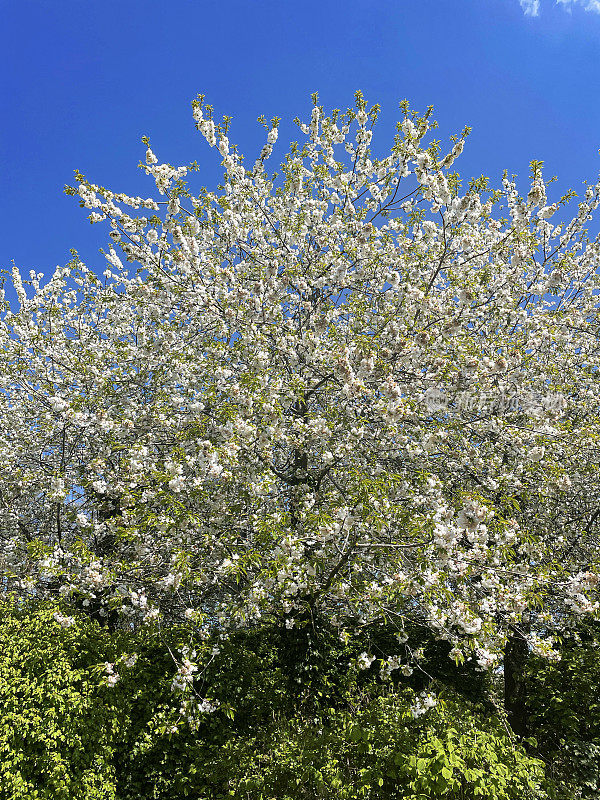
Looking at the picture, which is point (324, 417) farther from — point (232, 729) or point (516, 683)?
point (516, 683)

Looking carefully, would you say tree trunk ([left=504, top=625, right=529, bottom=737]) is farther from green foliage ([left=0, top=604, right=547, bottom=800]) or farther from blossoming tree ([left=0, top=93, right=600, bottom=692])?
green foliage ([left=0, top=604, right=547, bottom=800])

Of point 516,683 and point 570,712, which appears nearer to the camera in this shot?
point 570,712

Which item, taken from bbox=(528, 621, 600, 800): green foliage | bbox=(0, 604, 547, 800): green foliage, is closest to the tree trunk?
bbox=(528, 621, 600, 800): green foliage

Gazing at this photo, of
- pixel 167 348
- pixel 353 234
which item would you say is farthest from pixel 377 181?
pixel 167 348

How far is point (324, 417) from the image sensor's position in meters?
6.38

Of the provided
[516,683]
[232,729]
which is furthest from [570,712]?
[232,729]

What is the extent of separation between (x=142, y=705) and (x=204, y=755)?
0.92 m

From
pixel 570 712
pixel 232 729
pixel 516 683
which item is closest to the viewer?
pixel 232 729

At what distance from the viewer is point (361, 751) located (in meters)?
3.97

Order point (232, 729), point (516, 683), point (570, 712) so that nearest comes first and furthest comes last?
point (232, 729)
point (570, 712)
point (516, 683)

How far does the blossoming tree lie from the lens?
17.7 feet

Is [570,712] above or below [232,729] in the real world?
Result: above

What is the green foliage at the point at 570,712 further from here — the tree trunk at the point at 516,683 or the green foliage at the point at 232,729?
the green foliage at the point at 232,729

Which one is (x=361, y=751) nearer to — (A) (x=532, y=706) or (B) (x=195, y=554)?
(B) (x=195, y=554)
